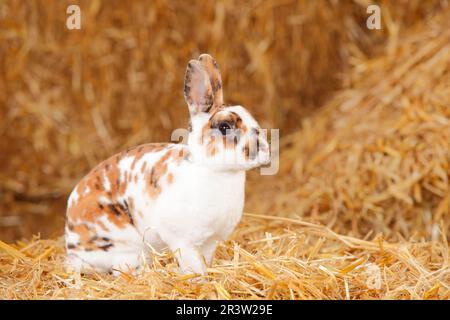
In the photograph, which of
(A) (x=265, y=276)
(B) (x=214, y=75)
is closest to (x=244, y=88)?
(B) (x=214, y=75)

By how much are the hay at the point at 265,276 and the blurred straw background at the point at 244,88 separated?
22.8 inches

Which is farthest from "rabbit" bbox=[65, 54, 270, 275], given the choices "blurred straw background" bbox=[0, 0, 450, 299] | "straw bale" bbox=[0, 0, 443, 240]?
"straw bale" bbox=[0, 0, 443, 240]

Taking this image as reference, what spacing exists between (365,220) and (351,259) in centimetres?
52

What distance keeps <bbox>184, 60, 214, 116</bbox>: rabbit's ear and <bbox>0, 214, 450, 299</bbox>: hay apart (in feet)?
1.01

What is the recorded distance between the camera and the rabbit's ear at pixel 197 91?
1573 mm

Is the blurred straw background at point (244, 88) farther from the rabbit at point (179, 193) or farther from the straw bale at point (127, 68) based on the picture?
the rabbit at point (179, 193)

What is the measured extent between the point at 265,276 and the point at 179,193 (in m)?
0.24

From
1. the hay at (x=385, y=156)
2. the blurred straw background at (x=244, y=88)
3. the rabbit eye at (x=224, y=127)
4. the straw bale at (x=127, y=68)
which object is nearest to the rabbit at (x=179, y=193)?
the rabbit eye at (x=224, y=127)

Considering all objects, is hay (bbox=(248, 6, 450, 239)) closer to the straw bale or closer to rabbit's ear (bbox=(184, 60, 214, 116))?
the straw bale

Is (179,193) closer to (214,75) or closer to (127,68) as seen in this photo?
(214,75)

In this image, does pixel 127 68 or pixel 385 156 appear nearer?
pixel 385 156

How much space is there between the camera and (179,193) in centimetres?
157

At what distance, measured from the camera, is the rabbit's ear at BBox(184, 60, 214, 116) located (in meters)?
1.57

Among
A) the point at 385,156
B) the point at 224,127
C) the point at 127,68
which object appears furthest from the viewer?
the point at 127,68
